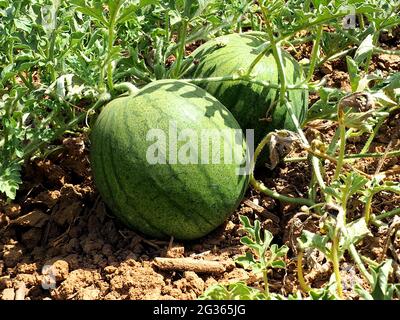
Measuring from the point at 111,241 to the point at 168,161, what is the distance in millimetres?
466

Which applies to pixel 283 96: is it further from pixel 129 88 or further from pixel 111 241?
pixel 111 241

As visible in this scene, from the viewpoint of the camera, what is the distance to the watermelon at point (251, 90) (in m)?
2.82

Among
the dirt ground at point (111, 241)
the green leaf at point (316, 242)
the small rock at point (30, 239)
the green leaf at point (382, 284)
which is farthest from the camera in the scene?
the small rock at point (30, 239)

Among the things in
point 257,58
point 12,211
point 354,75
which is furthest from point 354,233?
point 12,211

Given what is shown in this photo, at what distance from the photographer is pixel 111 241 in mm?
2740

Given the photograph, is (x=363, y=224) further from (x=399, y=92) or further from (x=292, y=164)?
(x=292, y=164)

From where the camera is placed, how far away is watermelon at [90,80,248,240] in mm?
2484

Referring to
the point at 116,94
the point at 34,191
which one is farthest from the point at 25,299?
the point at 116,94

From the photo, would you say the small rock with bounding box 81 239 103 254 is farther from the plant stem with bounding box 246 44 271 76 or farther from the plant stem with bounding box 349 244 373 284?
the plant stem with bounding box 349 244 373 284

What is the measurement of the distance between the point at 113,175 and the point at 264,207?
0.69m

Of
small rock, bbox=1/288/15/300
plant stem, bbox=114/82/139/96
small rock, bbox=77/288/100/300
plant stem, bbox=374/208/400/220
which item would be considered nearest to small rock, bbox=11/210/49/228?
small rock, bbox=1/288/15/300

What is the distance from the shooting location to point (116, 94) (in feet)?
9.34

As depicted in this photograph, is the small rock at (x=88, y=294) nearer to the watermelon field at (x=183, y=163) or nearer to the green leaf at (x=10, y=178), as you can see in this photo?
the watermelon field at (x=183, y=163)

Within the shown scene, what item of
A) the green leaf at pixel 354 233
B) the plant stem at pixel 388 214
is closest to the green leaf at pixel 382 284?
the green leaf at pixel 354 233
